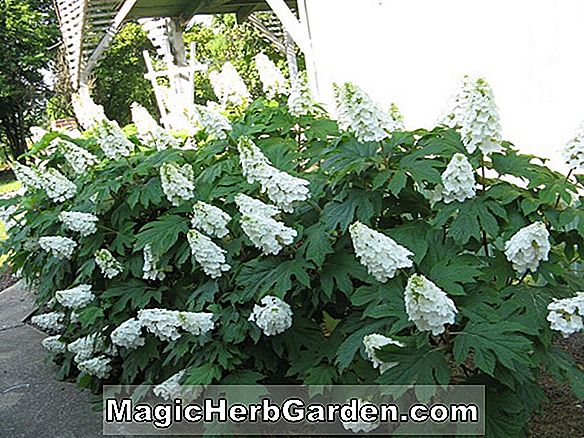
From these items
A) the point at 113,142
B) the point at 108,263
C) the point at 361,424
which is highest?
the point at 113,142

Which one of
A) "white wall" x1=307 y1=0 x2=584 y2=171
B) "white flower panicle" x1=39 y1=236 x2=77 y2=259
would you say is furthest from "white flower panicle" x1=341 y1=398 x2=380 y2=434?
"white wall" x1=307 y1=0 x2=584 y2=171

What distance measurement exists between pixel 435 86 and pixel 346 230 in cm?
313

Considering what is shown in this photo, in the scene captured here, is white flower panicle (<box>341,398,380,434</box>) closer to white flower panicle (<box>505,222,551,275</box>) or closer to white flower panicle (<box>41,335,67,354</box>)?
white flower panicle (<box>505,222,551,275</box>)

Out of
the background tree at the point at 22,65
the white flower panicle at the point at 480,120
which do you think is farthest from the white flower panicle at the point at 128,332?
the background tree at the point at 22,65

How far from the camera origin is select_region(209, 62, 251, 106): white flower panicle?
414 cm

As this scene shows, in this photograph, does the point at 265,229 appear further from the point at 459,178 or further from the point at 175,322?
the point at 459,178

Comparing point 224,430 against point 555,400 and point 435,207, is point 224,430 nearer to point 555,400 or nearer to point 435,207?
point 435,207

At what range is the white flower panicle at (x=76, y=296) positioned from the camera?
10.3ft

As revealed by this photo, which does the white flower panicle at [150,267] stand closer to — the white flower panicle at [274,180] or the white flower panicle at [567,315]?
the white flower panicle at [274,180]

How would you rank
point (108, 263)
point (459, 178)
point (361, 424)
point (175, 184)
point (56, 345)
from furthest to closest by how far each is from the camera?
point (56, 345)
point (108, 263)
point (175, 184)
point (361, 424)
point (459, 178)

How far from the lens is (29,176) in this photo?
352 cm

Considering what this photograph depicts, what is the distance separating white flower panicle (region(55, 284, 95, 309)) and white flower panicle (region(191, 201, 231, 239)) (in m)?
0.90

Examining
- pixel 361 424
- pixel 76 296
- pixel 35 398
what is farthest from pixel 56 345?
pixel 361 424

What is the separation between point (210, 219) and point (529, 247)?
118 centimetres
